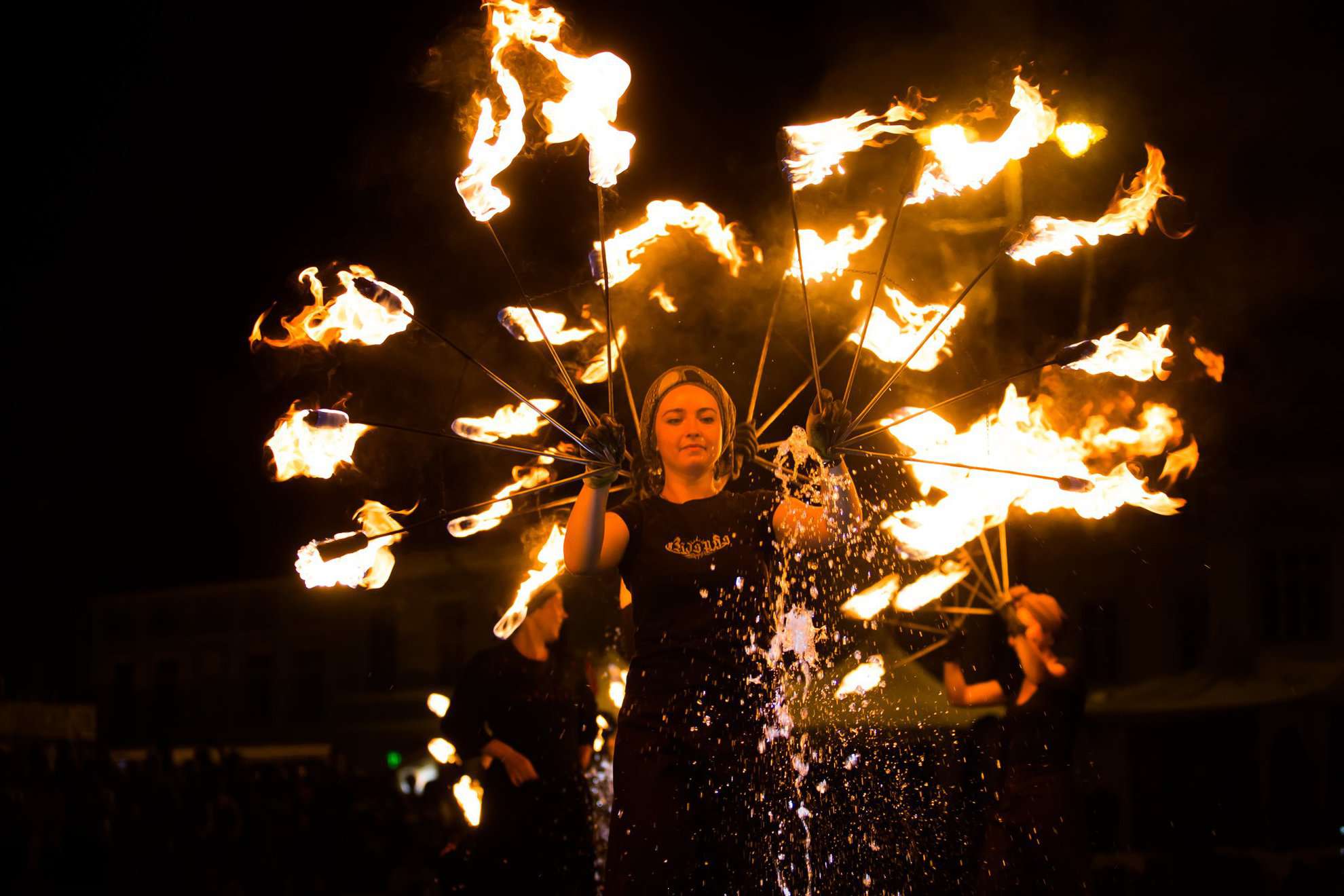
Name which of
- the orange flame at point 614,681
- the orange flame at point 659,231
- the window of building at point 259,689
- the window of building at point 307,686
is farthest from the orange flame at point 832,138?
the window of building at point 259,689

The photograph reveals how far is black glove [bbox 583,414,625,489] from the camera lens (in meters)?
3.87

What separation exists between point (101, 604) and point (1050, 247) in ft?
148

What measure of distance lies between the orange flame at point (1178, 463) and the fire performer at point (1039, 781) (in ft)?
5.09

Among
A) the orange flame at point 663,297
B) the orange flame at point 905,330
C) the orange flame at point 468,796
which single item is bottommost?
the orange flame at point 468,796

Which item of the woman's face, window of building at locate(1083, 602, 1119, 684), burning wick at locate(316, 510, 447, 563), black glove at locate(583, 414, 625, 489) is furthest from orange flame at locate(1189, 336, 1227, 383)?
window of building at locate(1083, 602, 1119, 684)

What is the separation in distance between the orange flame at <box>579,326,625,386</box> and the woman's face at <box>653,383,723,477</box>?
256 cm

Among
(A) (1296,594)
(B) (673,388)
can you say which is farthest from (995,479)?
(A) (1296,594)

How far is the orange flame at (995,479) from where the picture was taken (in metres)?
5.59

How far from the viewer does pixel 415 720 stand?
31.8 meters

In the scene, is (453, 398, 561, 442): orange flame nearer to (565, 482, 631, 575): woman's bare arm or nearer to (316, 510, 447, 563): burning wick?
(316, 510, 447, 563): burning wick

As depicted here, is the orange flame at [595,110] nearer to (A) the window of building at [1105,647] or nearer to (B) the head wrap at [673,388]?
(B) the head wrap at [673,388]

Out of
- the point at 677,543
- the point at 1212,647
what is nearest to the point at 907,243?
the point at 677,543

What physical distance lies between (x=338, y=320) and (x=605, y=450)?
2.02 meters

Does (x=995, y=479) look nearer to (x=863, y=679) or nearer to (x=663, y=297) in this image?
(x=863, y=679)
